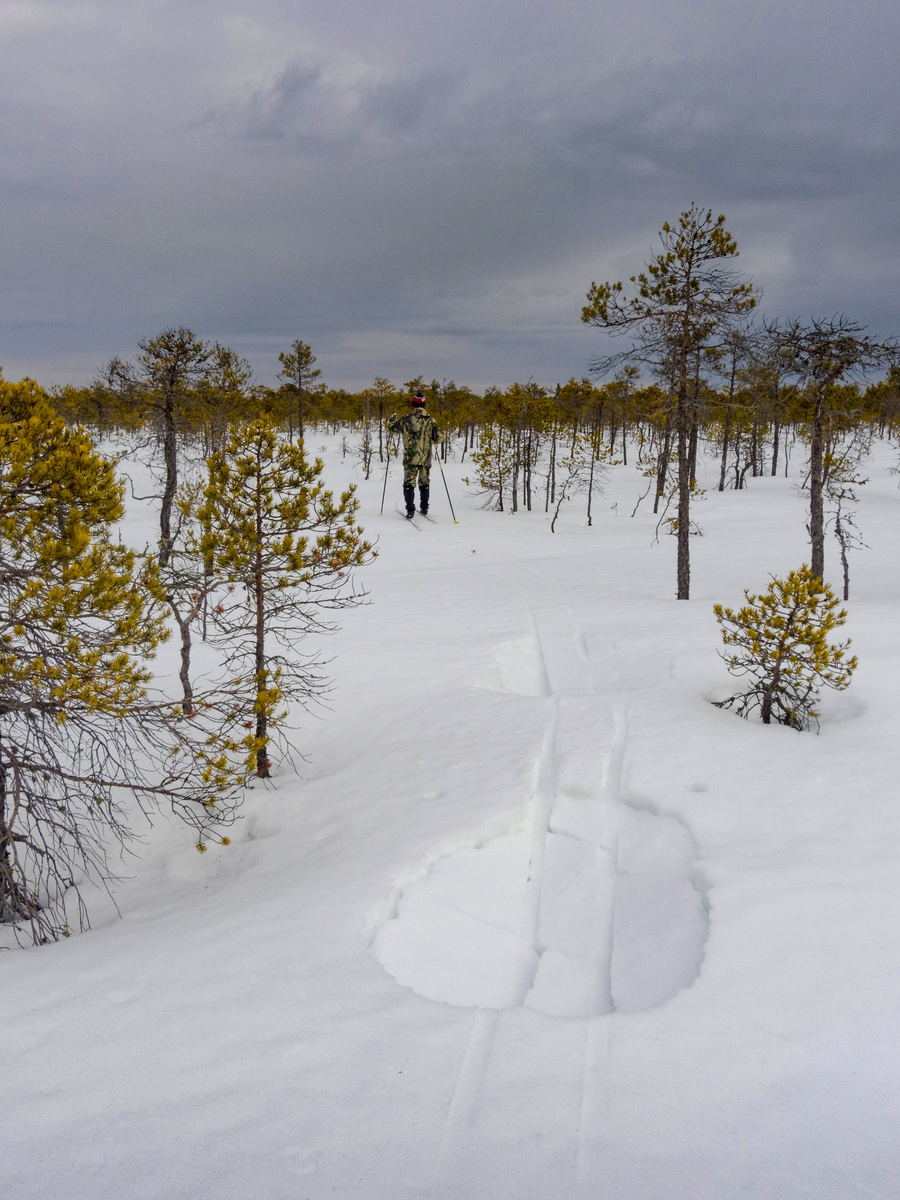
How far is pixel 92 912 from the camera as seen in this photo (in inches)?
217

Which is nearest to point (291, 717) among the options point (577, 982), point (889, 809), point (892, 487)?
point (577, 982)

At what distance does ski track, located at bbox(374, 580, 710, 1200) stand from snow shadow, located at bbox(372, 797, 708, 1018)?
0.01m

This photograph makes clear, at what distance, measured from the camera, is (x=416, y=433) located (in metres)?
22.2

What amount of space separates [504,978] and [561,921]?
27.7 inches

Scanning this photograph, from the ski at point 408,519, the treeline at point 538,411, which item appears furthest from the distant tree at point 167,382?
the ski at point 408,519

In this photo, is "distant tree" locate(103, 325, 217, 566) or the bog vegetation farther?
"distant tree" locate(103, 325, 217, 566)

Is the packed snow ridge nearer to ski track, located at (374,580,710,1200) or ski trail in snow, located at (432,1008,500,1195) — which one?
ski track, located at (374,580,710,1200)

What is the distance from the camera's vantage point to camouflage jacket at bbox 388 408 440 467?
2222 cm

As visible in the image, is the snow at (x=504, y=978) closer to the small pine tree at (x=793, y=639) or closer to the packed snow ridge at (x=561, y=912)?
the packed snow ridge at (x=561, y=912)

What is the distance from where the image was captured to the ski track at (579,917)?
2641 mm

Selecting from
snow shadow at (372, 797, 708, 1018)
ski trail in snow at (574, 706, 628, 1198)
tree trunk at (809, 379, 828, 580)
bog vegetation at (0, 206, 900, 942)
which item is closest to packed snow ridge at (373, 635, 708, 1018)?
snow shadow at (372, 797, 708, 1018)

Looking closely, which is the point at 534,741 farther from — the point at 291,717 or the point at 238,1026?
the point at 238,1026

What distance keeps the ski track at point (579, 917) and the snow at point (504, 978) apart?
19mm

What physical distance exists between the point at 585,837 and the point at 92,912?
177 inches
